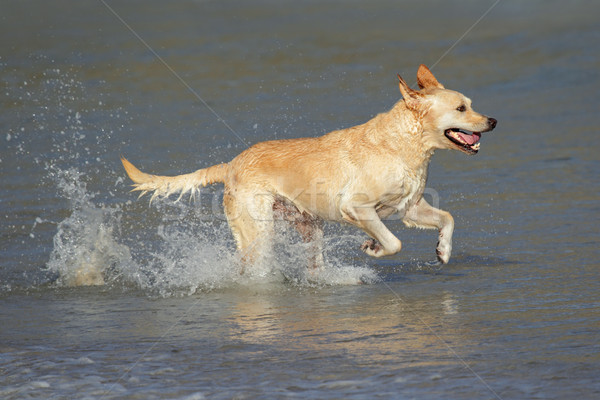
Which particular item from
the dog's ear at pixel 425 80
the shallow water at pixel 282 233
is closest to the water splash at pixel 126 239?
the shallow water at pixel 282 233

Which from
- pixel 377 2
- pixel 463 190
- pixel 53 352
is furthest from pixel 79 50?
pixel 53 352

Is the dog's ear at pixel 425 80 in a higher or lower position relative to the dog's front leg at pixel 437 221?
higher

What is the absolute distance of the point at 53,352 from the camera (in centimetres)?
536

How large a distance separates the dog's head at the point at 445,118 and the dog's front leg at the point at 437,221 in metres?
0.57

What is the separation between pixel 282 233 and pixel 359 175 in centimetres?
85

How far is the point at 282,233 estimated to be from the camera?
24.2 feet

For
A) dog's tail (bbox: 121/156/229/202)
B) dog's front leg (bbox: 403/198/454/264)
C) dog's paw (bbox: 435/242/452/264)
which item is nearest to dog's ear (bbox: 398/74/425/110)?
dog's front leg (bbox: 403/198/454/264)

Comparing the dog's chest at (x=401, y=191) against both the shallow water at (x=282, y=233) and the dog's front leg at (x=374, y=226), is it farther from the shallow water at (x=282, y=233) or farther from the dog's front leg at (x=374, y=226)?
the shallow water at (x=282, y=233)

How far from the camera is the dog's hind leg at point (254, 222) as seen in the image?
7199 mm

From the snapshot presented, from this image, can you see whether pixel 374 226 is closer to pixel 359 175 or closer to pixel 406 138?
pixel 359 175

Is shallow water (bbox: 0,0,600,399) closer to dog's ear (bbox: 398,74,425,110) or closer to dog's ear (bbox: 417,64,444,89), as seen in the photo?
dog's ear (bbox: 398,74,425,110)

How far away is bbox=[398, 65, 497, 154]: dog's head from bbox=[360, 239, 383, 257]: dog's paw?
93cm

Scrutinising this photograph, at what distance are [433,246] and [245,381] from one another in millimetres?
3767

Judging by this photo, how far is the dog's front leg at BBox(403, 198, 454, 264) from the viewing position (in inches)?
277
